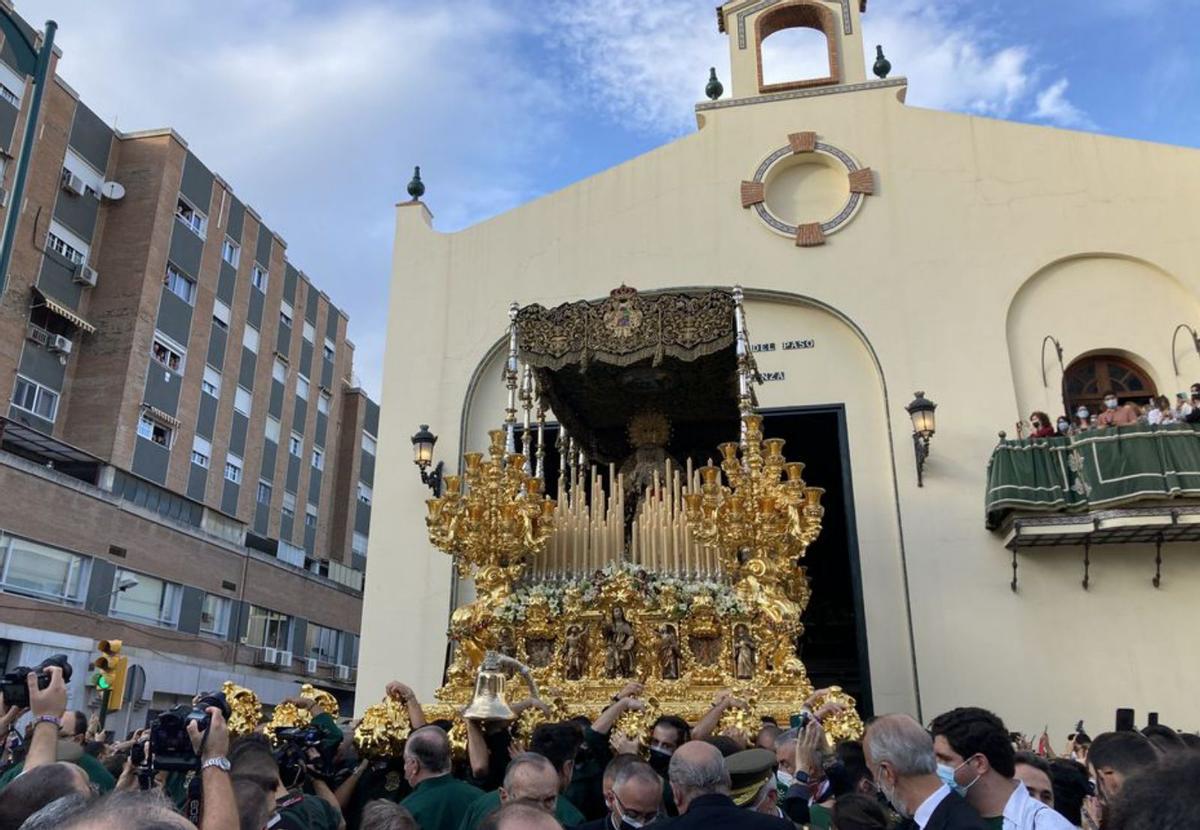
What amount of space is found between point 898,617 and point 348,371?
36.1 metres

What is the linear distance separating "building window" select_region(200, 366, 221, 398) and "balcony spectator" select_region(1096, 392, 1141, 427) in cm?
2859

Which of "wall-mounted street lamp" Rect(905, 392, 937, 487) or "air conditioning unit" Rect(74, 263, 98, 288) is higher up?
"air conditioning unit" Rect(74, 263, 98, 288)

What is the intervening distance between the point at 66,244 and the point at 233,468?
966 centimetres

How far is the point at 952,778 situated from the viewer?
3756 mm

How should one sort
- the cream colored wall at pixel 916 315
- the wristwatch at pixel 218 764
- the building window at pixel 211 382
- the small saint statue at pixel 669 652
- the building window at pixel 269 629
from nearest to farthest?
1. the wristwatch at pixel 218 764
2. the small saint statue at pixel 669 652
3. the cream colored wall at pixel 916 315
4. the building window at pixel 211 382
5. the building window at pixel 269 629

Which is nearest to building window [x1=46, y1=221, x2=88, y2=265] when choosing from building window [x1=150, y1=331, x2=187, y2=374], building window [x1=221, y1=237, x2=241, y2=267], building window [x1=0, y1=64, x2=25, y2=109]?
building window [x1=150, y1=331, x2=187, y2=374]

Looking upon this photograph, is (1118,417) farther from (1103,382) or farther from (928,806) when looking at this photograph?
(928,806)

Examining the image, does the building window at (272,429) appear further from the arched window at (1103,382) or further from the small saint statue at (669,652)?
the arched window at (1103,382)

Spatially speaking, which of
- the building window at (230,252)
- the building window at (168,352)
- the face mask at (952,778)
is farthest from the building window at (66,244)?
the face mask at (952,778)

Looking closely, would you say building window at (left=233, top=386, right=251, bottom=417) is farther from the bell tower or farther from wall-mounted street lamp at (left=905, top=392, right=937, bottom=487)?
wall-mounted street lamp at (left=905, top=392, right=937, bottom=487)

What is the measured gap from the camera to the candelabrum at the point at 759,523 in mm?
9766

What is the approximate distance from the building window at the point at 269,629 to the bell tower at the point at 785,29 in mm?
25950

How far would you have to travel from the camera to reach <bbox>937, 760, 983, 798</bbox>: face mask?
3709mm

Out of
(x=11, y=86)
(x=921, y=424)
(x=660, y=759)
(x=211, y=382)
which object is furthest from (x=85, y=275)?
(x=660, y=759)
